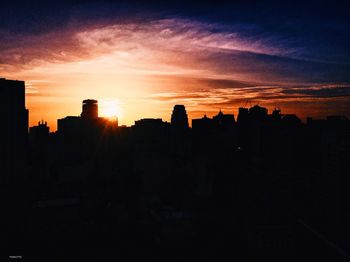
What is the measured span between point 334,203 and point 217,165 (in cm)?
4685

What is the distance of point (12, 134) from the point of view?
431 ft

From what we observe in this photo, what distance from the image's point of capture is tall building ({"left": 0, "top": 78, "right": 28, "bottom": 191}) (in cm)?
12825

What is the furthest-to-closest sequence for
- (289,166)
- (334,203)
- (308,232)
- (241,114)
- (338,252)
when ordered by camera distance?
1. (241,114)
2. (289,166)
3. (334,203)
4. (308,232)
5. (338,252)

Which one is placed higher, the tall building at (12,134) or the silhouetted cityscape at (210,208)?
the tall building at (12,134)

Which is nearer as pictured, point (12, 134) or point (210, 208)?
point (12, 134)

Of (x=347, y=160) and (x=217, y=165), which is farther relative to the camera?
(x=217, y=165)

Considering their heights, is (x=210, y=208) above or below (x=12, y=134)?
below

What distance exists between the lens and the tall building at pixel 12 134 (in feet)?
421

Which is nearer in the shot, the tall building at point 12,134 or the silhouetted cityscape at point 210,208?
the silhouetted cityscape at point 210,208

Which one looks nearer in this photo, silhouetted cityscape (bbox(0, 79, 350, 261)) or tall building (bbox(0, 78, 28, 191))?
silhouetted cityscape (bbox(0, 79, 350, 261))

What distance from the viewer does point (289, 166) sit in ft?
520

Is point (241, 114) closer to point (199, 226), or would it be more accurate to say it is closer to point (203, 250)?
point (199, 226)

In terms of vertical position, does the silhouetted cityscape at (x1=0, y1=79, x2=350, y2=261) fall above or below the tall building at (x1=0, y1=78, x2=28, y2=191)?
below

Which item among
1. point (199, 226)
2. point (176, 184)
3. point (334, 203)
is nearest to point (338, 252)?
point (334, 203)
